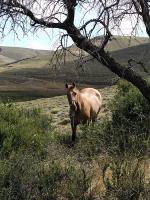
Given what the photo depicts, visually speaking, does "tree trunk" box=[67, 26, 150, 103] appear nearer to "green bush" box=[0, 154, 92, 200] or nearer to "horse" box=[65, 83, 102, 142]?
"green bush" box=[0, 154, 92, 200]

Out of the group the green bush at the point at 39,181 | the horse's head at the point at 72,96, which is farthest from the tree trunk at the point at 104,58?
the horse's head at the point at 72,96

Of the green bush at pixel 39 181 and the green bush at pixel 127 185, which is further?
the green bush at pixel 39 181

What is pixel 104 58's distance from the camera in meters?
9.23

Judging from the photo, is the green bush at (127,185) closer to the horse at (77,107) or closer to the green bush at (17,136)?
the green bush at (17,136)

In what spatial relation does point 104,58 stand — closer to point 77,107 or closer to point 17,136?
point 17,136

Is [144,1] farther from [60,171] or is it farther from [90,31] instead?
[60,171]

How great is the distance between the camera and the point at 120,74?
938cm

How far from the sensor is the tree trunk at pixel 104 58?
8.97 metres

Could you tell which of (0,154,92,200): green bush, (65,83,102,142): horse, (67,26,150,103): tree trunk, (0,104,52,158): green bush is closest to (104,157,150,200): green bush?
(0,154,92,200): green bush

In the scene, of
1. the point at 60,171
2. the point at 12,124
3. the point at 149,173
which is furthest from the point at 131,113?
the point at 60,171

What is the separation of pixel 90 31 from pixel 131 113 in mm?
5435

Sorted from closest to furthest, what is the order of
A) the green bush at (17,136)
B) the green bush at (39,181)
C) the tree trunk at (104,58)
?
the green bush at (39,181) < the tree trunk at (104,58) < the green bush at (17,136)

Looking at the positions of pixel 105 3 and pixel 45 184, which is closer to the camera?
pixel 45 184

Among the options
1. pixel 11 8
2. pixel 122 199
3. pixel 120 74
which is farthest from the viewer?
pixel 120 74
